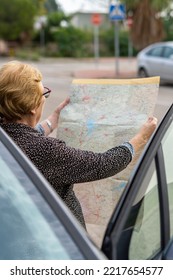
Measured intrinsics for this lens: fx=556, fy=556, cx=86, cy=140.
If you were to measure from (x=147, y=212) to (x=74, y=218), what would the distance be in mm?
382

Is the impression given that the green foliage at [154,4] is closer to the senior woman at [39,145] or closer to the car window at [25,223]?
the senior woman at [39,145]

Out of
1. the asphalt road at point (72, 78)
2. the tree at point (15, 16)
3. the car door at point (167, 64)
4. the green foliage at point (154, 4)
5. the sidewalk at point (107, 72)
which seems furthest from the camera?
the tree at point (15, 16)

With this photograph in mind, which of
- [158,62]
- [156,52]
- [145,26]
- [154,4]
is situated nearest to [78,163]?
[158,62]

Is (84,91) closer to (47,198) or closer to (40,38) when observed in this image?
(47,198)

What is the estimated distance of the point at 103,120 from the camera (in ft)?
8.57

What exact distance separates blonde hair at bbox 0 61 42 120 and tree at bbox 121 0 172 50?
20308mm

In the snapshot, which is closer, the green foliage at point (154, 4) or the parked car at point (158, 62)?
the parked car at point (158, 62)

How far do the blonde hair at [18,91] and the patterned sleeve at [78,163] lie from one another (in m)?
0.18

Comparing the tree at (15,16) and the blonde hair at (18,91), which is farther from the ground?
the blonde hair at (18,91)

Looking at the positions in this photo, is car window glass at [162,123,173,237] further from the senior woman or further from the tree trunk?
the tree trunk

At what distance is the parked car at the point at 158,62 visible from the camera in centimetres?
1711

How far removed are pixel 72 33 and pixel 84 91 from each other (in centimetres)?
4116

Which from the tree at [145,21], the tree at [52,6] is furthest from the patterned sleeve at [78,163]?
the tree at [52,6]
